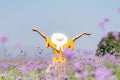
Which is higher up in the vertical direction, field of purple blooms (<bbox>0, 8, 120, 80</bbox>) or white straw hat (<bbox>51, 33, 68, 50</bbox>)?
white straw hat (<bbox>51, 33, 68, 50</bbox>)

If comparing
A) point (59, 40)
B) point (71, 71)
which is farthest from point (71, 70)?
point (59, 40)

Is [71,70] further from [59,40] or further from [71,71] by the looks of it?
[59,40]

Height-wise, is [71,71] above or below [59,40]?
below

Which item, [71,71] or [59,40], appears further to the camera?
[59,40]

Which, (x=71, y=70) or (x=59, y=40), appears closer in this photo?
(x=71, y=70)

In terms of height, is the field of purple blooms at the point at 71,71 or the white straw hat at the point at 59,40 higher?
the white straw hat at the point at 59,40

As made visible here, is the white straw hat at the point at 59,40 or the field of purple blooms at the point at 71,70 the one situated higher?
the white straw hat at the point at 59,40

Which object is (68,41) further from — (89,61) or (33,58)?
(89,61)

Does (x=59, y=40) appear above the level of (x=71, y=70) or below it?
above

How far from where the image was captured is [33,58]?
7793 millimetres

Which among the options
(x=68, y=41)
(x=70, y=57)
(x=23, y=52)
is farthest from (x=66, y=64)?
(x=68, y=41)

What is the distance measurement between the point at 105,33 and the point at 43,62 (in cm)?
460

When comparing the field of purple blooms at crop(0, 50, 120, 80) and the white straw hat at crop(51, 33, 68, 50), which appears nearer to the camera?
the field of purple blooms at crop(0, 50, 120, 80)

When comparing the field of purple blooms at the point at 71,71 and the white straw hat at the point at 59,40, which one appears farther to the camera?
the white straw hat at the point at 59,40
